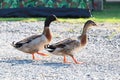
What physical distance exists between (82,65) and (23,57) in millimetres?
1434

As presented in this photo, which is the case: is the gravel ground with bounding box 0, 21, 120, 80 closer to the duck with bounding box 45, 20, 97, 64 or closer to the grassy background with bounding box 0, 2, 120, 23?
the duck with bounding box 45, 20, 97, 64

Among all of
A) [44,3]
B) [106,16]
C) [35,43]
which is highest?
[35,43]

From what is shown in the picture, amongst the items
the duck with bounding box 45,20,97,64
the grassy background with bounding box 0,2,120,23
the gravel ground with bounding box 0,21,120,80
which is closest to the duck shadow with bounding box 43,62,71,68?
the gravel ground with bounding box 0,21,120,80

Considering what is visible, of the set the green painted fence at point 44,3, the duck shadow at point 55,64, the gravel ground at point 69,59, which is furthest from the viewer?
the green painted fence at point 44,3

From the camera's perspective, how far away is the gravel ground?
29.0 feet

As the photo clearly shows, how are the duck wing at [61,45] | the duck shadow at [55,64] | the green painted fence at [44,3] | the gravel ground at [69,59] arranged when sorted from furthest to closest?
Result: the green painted fence at [44,3] < the duck wing at [61,45] < the duck shadow at [55,64] < the gravel ground at [69,59]

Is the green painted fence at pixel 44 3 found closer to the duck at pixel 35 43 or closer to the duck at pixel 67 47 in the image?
the duck at pixel 35 43

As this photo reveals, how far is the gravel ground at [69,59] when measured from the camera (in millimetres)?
8836

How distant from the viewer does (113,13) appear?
19844mm

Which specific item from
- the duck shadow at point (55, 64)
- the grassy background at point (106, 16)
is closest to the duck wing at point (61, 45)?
the duck shadow at point (55, 64)

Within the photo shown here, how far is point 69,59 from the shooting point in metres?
10.6

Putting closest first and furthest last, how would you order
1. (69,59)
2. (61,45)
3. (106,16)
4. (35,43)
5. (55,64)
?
(55,64), (61,45), (35,43), (69,59), (106,16)

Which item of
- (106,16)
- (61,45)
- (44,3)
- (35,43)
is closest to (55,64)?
(61,45)

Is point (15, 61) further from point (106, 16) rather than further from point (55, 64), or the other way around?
point (106, 16)
